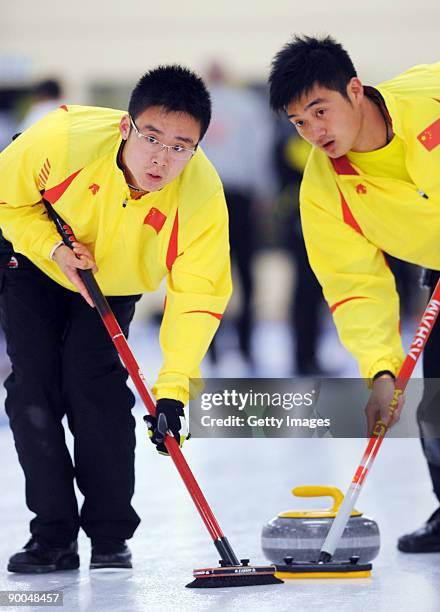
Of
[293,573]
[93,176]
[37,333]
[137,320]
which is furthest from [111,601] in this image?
[137,320]

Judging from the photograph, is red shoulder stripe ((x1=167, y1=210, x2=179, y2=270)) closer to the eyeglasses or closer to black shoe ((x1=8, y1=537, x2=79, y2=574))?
the eyeglasses

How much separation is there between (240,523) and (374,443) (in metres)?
0.71

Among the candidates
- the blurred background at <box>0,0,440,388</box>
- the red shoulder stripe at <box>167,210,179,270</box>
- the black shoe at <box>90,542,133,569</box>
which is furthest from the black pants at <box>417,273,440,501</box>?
the blurred background at <box>0,0,440,388</box>

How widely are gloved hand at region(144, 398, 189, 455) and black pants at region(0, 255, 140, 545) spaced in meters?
0.27

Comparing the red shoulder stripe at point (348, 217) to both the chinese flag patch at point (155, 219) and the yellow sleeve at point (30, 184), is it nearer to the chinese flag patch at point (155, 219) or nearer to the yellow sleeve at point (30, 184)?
the chinese flag patch at point (155, 219)

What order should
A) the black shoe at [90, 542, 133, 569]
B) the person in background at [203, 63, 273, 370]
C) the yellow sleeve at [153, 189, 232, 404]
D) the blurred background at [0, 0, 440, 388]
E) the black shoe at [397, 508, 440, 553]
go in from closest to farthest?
the yellow sleeve at [153, 189, 232, 404] < the black shoe at [90, 542, 133, 569] < the black shoe at [397, 508, 440, 553] < the person in background at [203, 63, 273, 370] < the blurred background at [0, 0, 440, 388]

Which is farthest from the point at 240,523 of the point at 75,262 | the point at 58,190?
the point at 58,190

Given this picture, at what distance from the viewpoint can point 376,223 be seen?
9.58ft

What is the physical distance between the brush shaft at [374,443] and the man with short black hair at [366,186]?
3 centimetres

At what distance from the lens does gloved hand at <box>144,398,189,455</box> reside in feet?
8.67

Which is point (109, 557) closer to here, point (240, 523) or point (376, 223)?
point (240, 523)

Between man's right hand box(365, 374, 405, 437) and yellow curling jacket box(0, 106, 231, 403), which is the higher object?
yellow curling jacket box(0, 106, 231, 403)

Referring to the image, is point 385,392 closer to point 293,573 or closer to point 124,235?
point 293,573

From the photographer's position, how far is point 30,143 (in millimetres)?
2779
